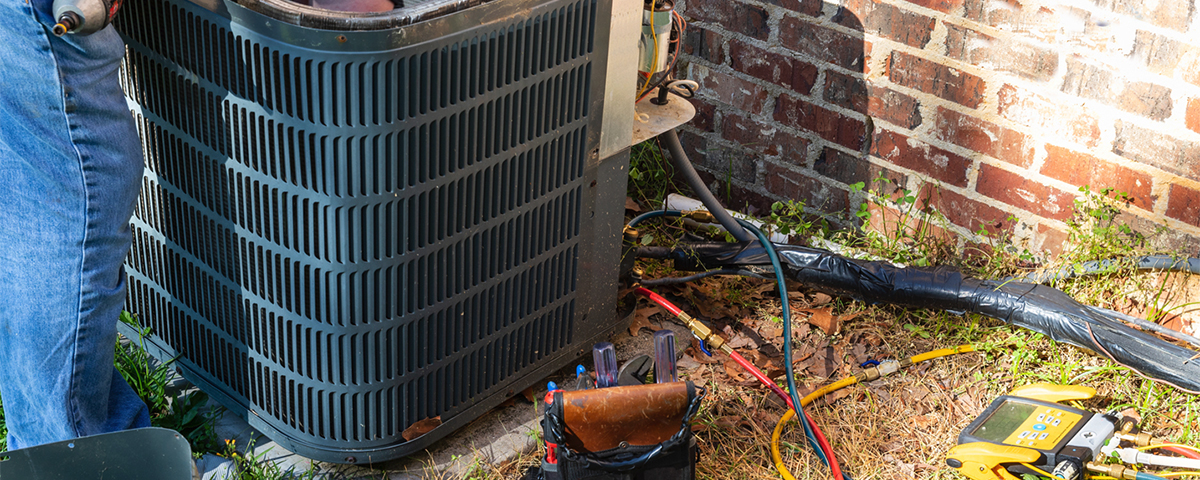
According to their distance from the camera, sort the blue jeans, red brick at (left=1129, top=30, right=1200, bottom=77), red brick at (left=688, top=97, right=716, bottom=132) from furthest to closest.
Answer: red brick at (left=688, top=97, right=716, bottom=132) < red brick at (left=1129, top=30, right=1200, bottom=77) < the blue jeans

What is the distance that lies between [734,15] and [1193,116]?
3.63 ft

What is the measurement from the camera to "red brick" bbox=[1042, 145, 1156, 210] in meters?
2.22

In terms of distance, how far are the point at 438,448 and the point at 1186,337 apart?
5.40 feet

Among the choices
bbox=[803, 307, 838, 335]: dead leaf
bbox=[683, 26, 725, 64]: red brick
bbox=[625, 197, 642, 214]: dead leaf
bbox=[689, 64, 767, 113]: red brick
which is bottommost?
bbox=[803, 307, 838, 335]: dead leaf

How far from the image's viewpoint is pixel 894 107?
8.08 feet

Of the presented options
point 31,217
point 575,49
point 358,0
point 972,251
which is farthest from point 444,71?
point 972,251

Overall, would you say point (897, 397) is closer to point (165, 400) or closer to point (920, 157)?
point (920, 157)

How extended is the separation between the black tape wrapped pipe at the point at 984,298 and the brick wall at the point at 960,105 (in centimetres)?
25

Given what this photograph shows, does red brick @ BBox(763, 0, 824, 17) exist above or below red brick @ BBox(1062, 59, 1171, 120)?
above

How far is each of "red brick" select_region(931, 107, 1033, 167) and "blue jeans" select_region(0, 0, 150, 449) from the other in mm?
1820

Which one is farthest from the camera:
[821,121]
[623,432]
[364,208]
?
[821,121]

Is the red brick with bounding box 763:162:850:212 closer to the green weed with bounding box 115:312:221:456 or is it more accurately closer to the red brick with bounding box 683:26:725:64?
the red brick with bounding box 683:26:725:64

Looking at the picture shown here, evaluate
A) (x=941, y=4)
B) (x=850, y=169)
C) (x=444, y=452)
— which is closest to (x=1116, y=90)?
(x=941, y=4)

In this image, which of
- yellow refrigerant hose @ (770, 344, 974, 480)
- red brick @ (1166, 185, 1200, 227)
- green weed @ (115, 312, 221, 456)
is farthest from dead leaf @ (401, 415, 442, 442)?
red brick @ (1166, 185, 1200, 227)
